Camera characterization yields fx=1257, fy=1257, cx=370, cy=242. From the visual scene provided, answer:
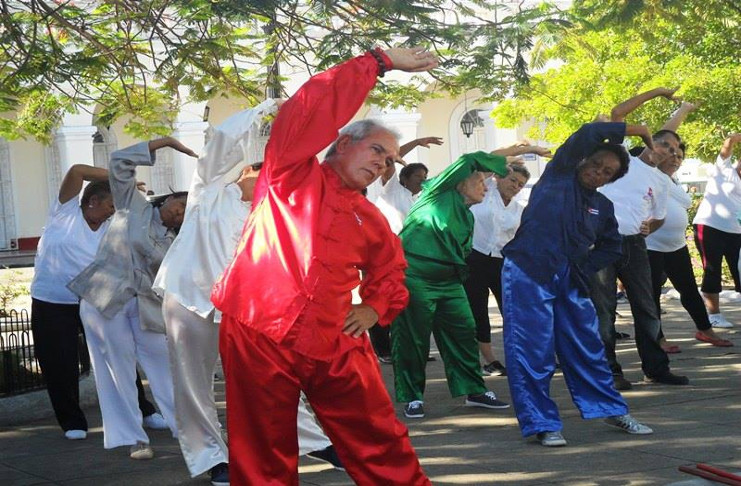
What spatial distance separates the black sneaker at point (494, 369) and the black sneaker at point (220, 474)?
4.45 m

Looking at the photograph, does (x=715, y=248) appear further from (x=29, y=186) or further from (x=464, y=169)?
(x=29, y=186)

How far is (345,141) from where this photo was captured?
16.9ft

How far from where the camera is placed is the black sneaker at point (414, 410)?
8.95m

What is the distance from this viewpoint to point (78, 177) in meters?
8.30

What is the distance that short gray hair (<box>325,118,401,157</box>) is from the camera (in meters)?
5.13

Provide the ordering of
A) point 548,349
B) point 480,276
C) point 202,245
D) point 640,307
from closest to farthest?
point 202,245 < point 548,349 < point 640,307 < point 480,276

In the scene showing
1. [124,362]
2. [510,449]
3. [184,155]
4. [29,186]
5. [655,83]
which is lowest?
[510,449]

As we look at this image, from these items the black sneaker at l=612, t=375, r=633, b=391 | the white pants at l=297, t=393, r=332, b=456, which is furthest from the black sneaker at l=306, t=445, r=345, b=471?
the black sneaker at l=612, t=375, r=633, b=391

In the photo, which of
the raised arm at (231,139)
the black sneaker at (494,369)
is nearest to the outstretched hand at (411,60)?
the raised arm at (231,139)

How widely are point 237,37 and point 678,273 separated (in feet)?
15.2

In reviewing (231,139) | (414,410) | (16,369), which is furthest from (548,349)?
(16,369)

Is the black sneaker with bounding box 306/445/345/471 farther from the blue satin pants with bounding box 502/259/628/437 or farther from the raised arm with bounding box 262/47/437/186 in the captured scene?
the raised arm with bounding box 262/47/437/186

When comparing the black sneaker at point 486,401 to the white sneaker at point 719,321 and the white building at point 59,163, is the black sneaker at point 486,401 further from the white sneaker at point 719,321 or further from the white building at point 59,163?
the white building at point 59,163

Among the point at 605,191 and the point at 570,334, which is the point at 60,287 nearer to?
the point at 570,334
